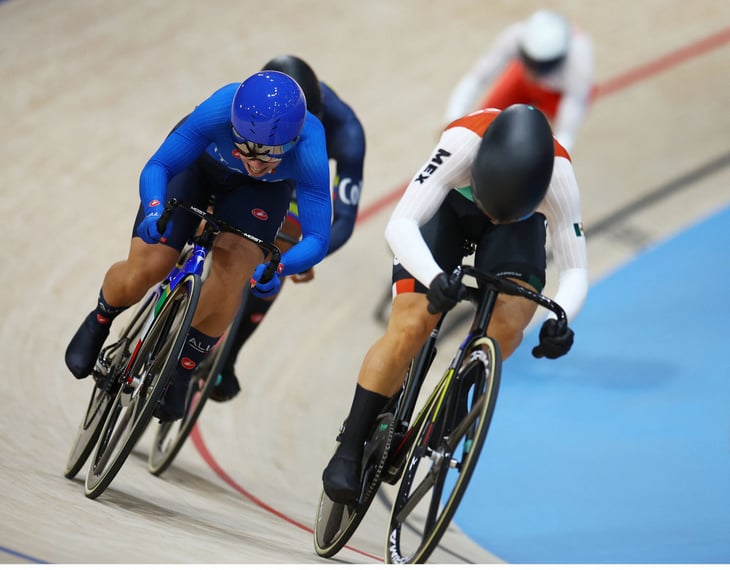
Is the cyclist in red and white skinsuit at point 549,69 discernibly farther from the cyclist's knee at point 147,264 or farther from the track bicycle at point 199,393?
the cyclist's knee at point 147,264

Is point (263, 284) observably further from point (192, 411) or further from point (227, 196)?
point (192, 411)

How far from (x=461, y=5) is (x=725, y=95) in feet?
7.29

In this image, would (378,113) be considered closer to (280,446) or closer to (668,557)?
(280,446)

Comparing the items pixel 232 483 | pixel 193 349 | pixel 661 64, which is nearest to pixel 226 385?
pixel 232 483

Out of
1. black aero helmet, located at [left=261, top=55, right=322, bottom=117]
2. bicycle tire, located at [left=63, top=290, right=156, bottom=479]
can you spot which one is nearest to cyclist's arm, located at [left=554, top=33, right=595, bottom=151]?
black aero helmet, located at [left=261, top=55, right=322, bottom=117]

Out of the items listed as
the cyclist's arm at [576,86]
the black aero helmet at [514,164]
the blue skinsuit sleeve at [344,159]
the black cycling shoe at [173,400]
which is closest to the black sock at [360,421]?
the black aero helmet at [514,164]

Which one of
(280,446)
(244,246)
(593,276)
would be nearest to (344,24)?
(593,276)

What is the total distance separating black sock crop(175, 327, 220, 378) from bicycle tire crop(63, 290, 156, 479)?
0.59 feet

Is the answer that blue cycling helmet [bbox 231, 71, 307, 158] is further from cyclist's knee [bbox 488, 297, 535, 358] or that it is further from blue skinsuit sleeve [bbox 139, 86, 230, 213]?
cyclist's knee [bbox 488, 297, 535, 358]

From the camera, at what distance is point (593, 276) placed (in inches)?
288

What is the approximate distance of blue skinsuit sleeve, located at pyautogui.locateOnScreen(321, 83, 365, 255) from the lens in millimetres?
4742

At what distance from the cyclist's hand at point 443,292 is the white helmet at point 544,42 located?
12.3ft

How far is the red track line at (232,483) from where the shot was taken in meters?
4.46

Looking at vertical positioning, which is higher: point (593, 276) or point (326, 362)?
point (593, 276)
